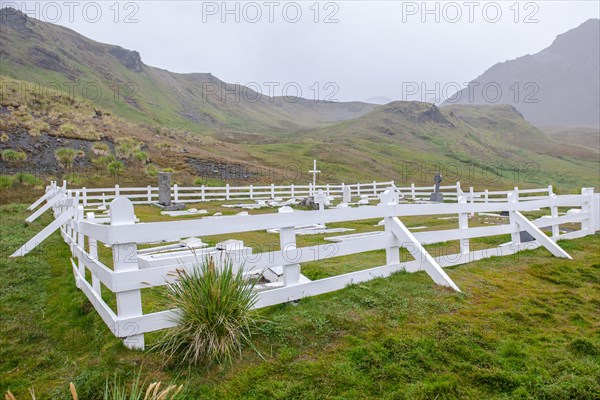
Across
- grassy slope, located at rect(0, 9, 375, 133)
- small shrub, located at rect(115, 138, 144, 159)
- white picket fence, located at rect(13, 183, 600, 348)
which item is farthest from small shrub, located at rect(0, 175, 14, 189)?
grassy slope, located at rect(0, 9, 375, 133)

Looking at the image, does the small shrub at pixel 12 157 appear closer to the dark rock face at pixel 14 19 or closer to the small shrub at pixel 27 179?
the small shrub at pixel 27 179

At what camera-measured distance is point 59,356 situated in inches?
A: 170

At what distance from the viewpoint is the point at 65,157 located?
27172 mm

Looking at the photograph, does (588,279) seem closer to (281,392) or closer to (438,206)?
(438,206)

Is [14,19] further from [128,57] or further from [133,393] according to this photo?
[133,393]

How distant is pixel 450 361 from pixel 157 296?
3878mm

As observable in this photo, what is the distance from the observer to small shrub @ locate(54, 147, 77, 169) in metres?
27.1

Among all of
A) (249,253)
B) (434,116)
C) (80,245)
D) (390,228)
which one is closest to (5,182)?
(80,245)

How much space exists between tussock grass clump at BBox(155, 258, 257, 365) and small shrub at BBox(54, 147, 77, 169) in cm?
2738

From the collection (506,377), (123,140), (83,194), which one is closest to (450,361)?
(506,377)

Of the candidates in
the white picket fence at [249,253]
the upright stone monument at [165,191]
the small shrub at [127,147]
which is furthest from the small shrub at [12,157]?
the white picket fence at [249,253]

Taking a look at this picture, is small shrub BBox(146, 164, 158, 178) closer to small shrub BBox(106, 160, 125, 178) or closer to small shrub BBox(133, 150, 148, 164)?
small shrub BBox(133, 150, 148, 164)

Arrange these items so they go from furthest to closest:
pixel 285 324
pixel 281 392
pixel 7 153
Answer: pixel 7 153 < pixel 285 324 < pixel 281 392

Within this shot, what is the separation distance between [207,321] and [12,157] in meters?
27.8
